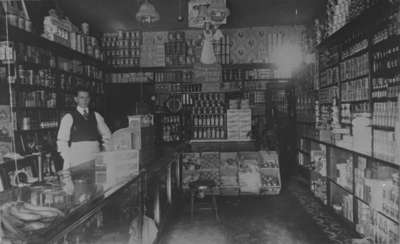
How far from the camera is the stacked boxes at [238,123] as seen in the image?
7355 mm

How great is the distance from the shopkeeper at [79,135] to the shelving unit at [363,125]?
10.2ft

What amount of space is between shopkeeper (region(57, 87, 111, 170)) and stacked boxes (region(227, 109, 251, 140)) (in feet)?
10.1

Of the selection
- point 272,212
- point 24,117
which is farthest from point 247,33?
point 24,117

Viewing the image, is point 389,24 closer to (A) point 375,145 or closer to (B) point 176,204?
(A) point 375,145

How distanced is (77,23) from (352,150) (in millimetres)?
6090

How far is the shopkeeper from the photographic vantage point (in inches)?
188

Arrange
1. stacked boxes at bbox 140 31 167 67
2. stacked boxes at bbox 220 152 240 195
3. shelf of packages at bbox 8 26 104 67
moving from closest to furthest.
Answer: shelf of packages at bbox 8 26 104 67, stacked boxes at bbox 220 152 240 195, stacked boxes at bbox 140 31 167 67

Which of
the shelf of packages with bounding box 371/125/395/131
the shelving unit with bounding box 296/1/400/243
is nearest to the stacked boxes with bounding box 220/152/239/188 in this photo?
the shelving unit with bounding box 296/1/400/243

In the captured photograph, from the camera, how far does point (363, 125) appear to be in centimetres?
410

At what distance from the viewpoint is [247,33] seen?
8.55 metres

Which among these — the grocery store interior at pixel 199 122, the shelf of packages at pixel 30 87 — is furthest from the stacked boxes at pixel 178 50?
the shelf of packages at pixel 30 87

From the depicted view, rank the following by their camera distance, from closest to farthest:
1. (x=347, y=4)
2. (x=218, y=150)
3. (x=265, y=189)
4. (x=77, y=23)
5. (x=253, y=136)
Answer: (x=347, y=4) → (x=265, y=189) → (x=218, y=150) → (x=77, y=23) → (x=253, y=136)

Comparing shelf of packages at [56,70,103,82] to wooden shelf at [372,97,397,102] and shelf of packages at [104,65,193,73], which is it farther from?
wooden shelf at [372,97,397,102]

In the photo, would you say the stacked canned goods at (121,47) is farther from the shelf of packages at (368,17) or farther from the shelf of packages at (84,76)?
the shelf of packages at (368,17)
